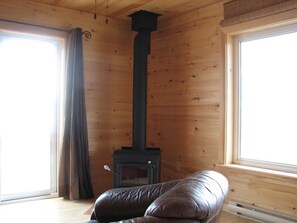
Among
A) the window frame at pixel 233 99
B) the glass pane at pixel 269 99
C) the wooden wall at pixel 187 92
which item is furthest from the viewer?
the wooden wall at pixel 187 92

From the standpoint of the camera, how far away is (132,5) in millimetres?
3980

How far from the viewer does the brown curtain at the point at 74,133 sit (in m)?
4.04

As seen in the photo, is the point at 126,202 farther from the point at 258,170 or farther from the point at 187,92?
the point at 187,92

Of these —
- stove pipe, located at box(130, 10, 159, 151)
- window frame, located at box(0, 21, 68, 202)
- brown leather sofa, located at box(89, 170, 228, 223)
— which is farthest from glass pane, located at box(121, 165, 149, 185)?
brown leather sofa, located at box(89, 170, 228, 223)

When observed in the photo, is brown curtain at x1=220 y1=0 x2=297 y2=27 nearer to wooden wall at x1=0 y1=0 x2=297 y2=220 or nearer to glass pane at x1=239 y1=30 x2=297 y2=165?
wooden wall at x1=0 y1=0 x2=297 y2=220

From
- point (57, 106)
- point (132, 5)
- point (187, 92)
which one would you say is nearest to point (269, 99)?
point (187, 92)

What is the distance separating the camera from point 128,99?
4.73m

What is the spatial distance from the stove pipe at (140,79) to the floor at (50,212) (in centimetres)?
96

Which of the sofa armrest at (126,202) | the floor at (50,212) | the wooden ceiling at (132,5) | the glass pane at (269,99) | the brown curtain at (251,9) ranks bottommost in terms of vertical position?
the floor at (50,212)

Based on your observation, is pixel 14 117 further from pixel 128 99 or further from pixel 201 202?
pixel 201 202

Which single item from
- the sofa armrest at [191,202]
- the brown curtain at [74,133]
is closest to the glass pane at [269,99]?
the sofa armrest at [191,202]

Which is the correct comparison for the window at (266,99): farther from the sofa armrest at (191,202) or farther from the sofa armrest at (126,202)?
the sofa armrest at (191,202)

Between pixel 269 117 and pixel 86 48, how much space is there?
7.77 ft

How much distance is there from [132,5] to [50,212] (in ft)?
8.21
